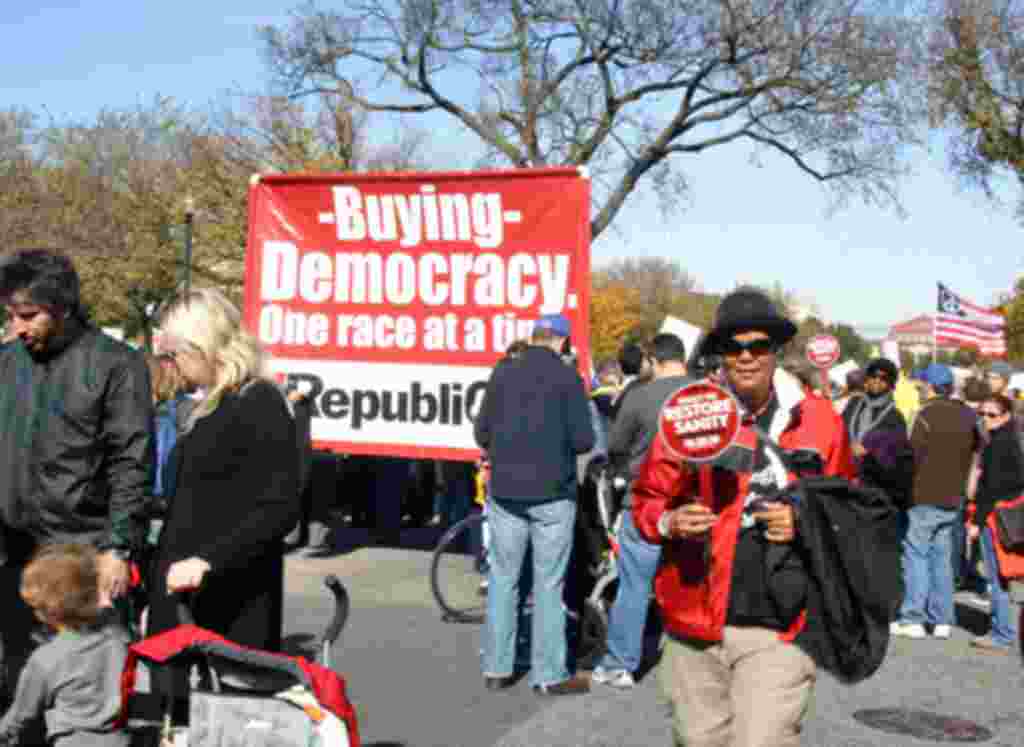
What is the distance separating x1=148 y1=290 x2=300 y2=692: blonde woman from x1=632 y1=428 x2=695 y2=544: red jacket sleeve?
1076 millimetres

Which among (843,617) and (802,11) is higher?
(802,11)

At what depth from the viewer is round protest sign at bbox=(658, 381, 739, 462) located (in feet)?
11.4

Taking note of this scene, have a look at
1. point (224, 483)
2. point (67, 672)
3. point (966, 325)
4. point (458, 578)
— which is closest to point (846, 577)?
point (224, 483)

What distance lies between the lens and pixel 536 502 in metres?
7.38

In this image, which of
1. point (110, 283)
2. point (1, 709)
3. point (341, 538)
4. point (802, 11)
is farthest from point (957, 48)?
point (1, 709)

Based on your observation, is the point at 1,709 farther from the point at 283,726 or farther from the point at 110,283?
the point at 110,283

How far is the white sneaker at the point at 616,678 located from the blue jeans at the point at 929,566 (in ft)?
9.48

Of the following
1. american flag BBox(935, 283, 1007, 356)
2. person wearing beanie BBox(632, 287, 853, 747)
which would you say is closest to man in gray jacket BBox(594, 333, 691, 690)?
person wearing beanie BBox(632, 287, 853, 747)

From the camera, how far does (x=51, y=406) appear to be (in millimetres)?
4562

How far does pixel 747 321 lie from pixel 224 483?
162 centimetres

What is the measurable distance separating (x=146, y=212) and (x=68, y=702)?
116ft

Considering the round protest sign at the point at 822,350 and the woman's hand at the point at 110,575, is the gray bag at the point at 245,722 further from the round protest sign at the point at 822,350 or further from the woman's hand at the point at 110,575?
the round protest sign at the point at 822,350

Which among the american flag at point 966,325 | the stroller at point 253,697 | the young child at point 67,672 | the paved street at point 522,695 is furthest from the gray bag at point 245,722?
the american flag at point 966,325

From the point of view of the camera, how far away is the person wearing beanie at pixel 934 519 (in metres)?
9.66
